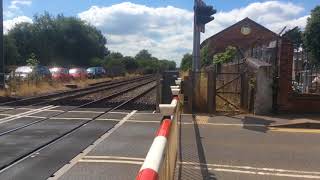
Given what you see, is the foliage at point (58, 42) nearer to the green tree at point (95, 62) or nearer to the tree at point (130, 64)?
the green tree at point (95, 62)

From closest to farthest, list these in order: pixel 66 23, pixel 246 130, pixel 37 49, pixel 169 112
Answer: pixel 169 112
pixel 246 130
pixel 37 49
pixel 66 23

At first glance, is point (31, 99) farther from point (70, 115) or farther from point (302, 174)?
point (302, 174)

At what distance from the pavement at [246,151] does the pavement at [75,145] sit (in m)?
0.94

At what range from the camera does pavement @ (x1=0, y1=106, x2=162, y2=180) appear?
905cm

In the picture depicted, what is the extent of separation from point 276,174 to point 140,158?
98.8 inches

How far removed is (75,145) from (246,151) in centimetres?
352

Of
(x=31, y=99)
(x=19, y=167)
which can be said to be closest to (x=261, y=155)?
(x=19, y=167)

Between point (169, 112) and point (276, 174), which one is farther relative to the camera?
point (276, 174)

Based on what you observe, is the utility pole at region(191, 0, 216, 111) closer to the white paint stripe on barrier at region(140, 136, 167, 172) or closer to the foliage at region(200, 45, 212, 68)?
the white paint stripe on barrier at region(140, 136, 167, 172)

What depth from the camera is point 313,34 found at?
54062 millimetres

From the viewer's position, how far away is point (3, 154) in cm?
1060

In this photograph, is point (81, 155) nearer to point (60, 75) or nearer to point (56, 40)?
point (60, 75)

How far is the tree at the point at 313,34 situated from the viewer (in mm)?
52981

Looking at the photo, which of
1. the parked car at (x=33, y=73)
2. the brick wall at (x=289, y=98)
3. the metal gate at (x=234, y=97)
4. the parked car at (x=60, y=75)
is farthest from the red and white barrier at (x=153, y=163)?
the parked car at (x=60, y=75)
